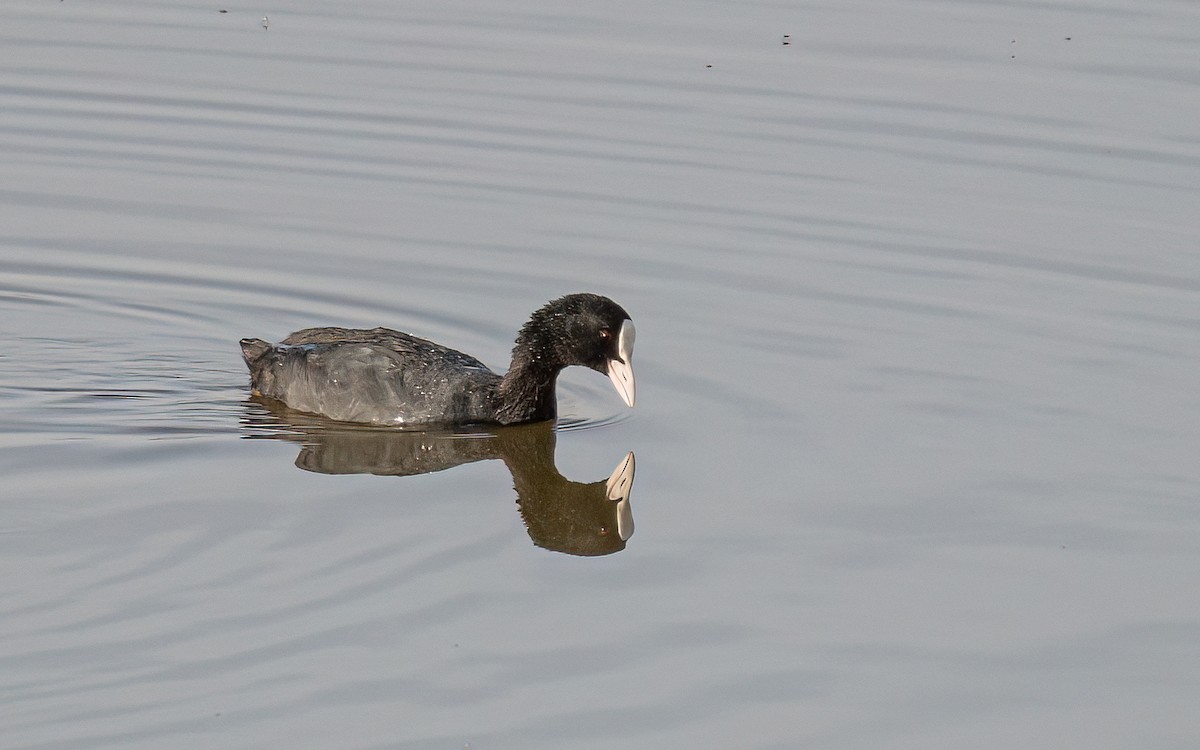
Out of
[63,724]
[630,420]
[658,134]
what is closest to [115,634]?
[63,724]

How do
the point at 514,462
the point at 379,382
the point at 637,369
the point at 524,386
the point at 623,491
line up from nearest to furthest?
the point at 623,491 < the point at 514,462 < the point at 379,382 < the point at 524,386 < the point at 637,369

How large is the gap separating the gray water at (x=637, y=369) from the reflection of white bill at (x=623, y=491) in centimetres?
8

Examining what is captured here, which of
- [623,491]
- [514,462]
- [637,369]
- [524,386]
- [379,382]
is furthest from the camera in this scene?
[637,369]

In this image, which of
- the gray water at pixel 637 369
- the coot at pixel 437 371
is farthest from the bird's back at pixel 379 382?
the gray water at pixel 637 369

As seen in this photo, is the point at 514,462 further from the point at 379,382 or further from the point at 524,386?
the point at 379,382

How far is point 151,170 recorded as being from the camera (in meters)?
13.5

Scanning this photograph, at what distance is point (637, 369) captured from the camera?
1062cm

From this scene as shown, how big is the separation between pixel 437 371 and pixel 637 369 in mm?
1243

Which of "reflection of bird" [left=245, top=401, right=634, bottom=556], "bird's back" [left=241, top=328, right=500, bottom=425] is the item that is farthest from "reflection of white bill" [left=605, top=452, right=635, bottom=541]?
"bird's back" [left=241, top=328, right=500, bottom=425]

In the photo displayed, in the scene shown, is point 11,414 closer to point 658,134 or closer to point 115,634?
point 115,634

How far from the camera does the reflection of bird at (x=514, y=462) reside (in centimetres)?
843

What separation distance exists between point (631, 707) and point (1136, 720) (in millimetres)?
1763

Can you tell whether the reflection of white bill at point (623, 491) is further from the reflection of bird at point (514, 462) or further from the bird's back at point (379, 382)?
the bird's back at point (379, 382)

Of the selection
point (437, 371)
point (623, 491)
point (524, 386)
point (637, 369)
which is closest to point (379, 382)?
point (437, 371)
